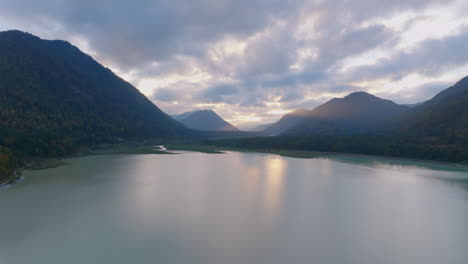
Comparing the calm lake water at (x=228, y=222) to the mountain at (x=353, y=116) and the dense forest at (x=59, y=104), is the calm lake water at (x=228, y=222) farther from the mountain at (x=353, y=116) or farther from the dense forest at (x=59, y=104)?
the mountain at (x=353, y=116)

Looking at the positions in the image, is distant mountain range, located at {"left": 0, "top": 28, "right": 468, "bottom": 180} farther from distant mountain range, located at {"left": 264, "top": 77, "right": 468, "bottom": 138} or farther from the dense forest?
distant mountain range, located at {"left": 264, "top": 77, "right": 468, "bottom": 138}

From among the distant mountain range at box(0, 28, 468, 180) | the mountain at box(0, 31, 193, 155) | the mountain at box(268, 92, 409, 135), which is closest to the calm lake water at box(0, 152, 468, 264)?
the distant mountain range at box(0, 28, 468, 180)

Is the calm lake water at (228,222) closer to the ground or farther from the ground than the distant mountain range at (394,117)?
closer to the ground

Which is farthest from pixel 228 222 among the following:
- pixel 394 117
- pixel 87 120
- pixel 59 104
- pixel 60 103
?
pixel 394 117

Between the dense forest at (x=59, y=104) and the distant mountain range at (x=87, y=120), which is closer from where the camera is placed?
the dense forest at (x=59, y=104)

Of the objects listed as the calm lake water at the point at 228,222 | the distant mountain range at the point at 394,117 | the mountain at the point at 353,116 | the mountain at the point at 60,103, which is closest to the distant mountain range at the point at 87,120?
the mountain at the point at 60,103

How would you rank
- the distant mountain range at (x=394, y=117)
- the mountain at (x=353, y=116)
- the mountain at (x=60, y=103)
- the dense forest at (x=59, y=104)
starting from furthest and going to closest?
1. the mountain at (x=353, y=116)
2. the distant mountain range at (x=394, y=117)
3. the mountain at (x=60, y=103)
4. the dense forest at (x=59, y=104)

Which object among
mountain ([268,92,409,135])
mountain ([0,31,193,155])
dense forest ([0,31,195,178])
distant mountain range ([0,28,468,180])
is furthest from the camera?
mountain ([268,92,409,135])

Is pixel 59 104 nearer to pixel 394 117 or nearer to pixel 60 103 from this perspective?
pixel 60 103
